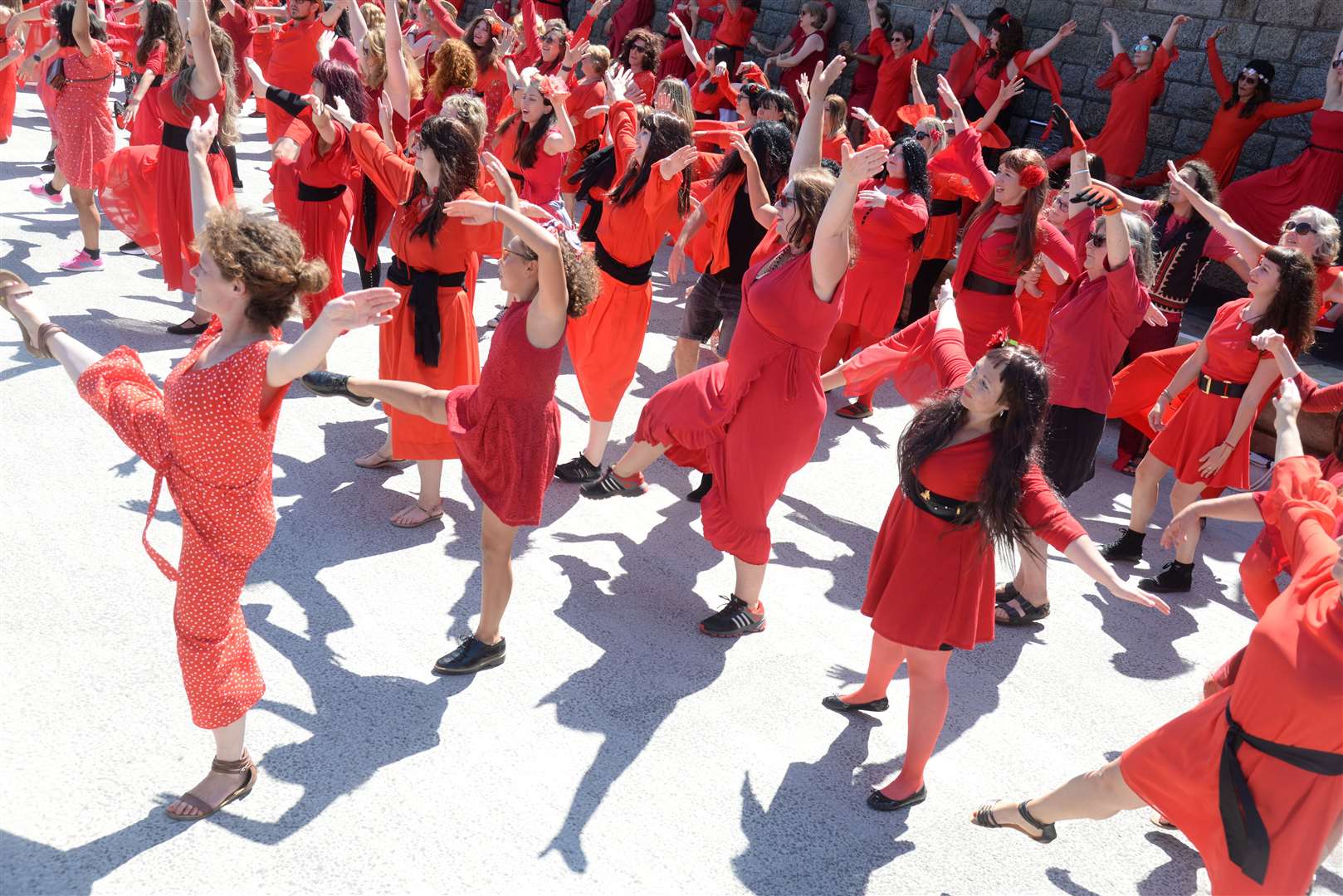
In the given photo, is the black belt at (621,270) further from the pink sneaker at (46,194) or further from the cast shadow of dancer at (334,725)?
the pink sneaker at (46,194)

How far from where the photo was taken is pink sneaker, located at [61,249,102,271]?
7.14 m

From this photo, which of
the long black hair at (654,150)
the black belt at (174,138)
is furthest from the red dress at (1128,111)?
the black belt at (174,138)

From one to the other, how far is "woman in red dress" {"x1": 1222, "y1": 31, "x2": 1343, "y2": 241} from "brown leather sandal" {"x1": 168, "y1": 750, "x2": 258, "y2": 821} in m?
8.14

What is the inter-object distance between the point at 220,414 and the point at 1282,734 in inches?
104

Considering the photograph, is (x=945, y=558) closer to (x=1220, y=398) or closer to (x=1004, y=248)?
(x=1220, y=398)

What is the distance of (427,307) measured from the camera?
4.61 meters

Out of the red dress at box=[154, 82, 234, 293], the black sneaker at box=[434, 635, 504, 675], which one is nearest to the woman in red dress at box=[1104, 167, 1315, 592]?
the black sneaker at box=[434, 635, 504, 675]

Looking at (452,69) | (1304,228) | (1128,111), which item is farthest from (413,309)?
(1128,111)

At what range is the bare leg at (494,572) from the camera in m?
3.66

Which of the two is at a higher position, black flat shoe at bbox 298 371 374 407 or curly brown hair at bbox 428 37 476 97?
curly brown hair at bbox 428 37 476 97

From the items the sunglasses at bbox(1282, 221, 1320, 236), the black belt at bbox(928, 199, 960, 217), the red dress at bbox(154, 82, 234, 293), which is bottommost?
the red dress at bbox(154, 82, 234, 293)

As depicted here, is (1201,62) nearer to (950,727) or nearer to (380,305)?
(950,727)

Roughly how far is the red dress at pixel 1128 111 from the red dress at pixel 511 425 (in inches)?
294

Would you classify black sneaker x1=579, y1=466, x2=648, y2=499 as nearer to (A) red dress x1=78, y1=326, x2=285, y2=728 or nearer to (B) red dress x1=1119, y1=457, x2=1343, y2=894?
(A) red dress x1=78, y1=326, x2=285, y2=728
